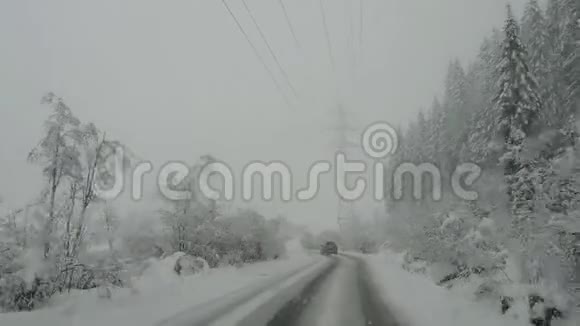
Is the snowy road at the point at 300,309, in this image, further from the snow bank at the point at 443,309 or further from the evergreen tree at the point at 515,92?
the evergreen tree at the point at 515,92

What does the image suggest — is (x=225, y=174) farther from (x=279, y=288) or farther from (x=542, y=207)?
(x=542, y=207)

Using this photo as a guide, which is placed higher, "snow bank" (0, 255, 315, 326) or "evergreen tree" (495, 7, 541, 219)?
"evergreen tree" (495, 7, 541, 219)

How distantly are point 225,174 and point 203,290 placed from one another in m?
12.8

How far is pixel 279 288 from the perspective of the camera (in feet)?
48.1

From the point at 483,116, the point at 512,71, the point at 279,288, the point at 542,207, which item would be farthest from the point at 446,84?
the point at 542,207

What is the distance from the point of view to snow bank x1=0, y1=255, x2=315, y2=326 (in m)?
7.81
